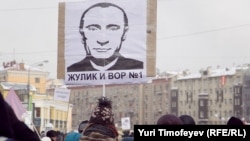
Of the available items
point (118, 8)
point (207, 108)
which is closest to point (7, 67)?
point (207, 108)

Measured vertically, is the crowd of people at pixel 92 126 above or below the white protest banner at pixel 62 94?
above

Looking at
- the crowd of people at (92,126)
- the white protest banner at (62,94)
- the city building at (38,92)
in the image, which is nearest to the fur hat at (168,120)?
the crowd of people at (92,126)

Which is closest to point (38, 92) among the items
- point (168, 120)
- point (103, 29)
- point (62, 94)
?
point (62, 94)

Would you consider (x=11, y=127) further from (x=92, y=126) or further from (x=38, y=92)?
(x=38, y=92)

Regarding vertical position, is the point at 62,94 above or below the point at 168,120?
below

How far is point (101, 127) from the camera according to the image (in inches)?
142

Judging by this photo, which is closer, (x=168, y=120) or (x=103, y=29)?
(x=168, y=120)

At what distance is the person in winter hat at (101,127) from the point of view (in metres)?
3.54

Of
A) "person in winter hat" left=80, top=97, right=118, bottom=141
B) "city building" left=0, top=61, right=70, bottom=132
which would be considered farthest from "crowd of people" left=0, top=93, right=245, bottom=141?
"city building" left=0, top=61, right=70, bottom=132

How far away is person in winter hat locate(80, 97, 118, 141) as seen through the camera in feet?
11.6

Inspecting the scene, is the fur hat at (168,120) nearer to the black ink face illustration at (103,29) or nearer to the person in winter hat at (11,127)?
the person in winter hat at (11,127)

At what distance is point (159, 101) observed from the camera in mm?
137000

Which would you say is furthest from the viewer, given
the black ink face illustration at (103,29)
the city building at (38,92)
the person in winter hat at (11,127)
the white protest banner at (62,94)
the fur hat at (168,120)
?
the city building at (38,92)

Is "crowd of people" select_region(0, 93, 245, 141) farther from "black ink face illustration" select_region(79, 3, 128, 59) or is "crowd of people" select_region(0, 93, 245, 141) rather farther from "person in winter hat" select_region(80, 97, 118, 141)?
"black ink face illustration" select_region(79, 3, 128, 59)
